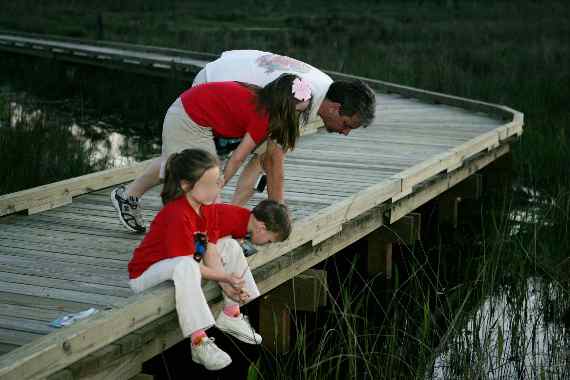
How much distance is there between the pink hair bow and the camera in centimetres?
418

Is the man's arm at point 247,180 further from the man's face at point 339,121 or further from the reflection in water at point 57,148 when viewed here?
the reflection in water at point 57,148

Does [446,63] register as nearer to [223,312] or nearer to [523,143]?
[523,143]

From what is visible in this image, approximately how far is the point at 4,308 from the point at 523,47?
15.3m

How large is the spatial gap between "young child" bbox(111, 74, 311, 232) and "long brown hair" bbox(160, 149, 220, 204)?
434 mm

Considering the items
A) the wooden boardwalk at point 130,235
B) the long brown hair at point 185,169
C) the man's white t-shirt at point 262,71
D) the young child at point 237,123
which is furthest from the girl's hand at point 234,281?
the man's white t-shirt at point 262,71

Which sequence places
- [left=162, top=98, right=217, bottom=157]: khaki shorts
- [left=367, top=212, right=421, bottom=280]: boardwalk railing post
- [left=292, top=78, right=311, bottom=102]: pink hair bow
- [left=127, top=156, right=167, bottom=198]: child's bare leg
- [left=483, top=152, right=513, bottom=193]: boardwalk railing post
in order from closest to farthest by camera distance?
[left=292, top=78, right=311, bottom=102]: pink hair bow
[left=162, top=98, right=217, bottom=157]: khaki shorts
[left=127, top=156, right=167, bottom=198]: child's bare leg
[left=367, top=212, right=421, bottom=280]: boardwalk railing post
[left=483, top=152, right=513, bottom=193]: boardwalk railing post

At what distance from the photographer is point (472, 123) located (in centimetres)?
1012

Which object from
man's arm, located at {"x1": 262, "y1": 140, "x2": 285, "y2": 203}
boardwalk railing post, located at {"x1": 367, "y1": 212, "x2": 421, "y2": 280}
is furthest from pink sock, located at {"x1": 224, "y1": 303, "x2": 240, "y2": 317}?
boardwalk railing post, located at {"x1": 367, "y1": 212, "x2": 421, "y2": 280}

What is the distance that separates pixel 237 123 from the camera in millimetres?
4473

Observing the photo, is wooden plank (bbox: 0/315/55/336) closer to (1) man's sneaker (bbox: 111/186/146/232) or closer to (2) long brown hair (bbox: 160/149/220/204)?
(2) long brown hair (bbox: 160/149/220/204)

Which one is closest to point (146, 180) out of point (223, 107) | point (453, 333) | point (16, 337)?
point (223, 107)

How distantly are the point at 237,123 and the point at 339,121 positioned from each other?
53 centimetres

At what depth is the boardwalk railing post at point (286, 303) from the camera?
16.0ft

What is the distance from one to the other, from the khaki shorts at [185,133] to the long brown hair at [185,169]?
692mm
